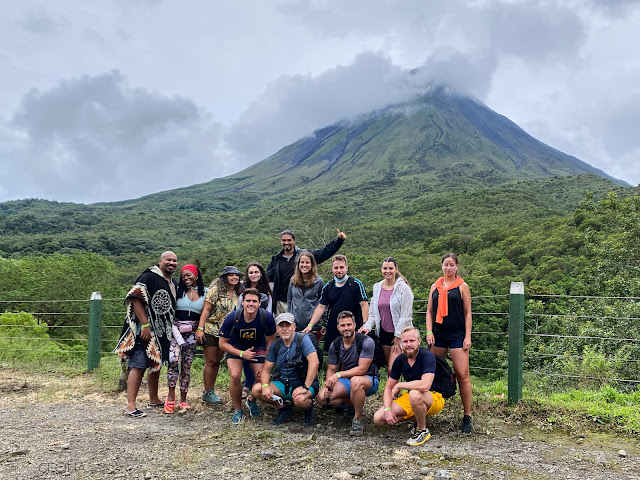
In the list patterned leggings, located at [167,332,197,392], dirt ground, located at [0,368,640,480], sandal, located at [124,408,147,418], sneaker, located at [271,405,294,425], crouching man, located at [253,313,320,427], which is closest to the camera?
dirt ground, located at [0,368,640,480]

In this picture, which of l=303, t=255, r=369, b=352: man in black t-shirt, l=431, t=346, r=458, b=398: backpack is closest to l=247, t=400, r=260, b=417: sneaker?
l=303, t=255, r=369, b=352: man in black t-shirt

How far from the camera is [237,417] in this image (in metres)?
4.27

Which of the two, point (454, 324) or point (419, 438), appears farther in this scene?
point (454, 324)

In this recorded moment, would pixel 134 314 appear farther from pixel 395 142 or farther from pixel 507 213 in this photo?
pixel 395 142

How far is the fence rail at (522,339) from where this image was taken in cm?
438

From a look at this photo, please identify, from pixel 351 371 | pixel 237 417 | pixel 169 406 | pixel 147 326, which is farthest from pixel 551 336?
pixel 147 326

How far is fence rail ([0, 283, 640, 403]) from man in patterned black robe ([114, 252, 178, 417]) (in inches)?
42.7

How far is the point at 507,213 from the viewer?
64000 millimetres

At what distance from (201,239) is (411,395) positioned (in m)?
79.0

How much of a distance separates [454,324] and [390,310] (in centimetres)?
54

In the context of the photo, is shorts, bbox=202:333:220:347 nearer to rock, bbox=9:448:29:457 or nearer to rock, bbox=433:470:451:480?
rock, bbox=9:448:29:457

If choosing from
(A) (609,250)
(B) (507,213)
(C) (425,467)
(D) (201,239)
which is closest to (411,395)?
(C) (425,467)

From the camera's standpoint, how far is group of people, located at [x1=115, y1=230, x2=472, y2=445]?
391cm

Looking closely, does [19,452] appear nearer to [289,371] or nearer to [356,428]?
[289,371]
